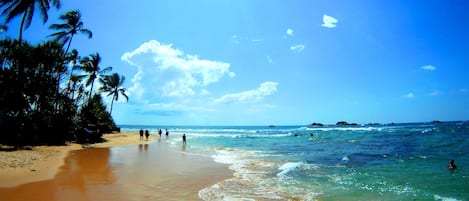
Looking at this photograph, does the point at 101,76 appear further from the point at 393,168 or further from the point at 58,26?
the point at 393,168

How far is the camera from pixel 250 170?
15.4 metres

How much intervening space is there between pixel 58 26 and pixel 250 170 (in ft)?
93.5

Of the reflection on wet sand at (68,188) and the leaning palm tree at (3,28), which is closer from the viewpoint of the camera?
the reflection on wet sand at (68,188)

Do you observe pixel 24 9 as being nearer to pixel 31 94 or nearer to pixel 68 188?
pixel 31 94

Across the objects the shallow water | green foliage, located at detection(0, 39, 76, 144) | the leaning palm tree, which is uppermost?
the leaning palm tree

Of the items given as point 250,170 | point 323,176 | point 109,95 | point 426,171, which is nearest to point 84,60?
point 109,95

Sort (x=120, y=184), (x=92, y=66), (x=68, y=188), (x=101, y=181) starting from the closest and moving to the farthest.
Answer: (x=68, y=188), (x=120, y=184), (x=101, y=181), (x=92, y=66)

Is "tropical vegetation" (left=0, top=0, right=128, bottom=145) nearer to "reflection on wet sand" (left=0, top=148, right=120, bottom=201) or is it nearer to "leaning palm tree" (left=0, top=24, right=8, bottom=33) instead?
"leaning palm tree" (left=0, top=24, right=8, bottom=33)

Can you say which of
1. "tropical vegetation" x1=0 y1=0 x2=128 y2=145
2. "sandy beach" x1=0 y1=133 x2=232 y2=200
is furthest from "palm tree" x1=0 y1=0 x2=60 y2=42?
"sandy beach" x1=0 y1=133 x2=232 y2=200

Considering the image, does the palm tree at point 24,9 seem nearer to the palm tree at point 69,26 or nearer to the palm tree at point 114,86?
the palm tree at point 69,26

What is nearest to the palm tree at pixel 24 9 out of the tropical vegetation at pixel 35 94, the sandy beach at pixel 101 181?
the tropical vegetation at pixel 35 94

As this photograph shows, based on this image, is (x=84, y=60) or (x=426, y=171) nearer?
(x=426, y=171)

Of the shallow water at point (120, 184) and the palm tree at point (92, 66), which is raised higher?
the palm tree at point (92, 66)

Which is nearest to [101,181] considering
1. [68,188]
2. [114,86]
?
[68,188]
